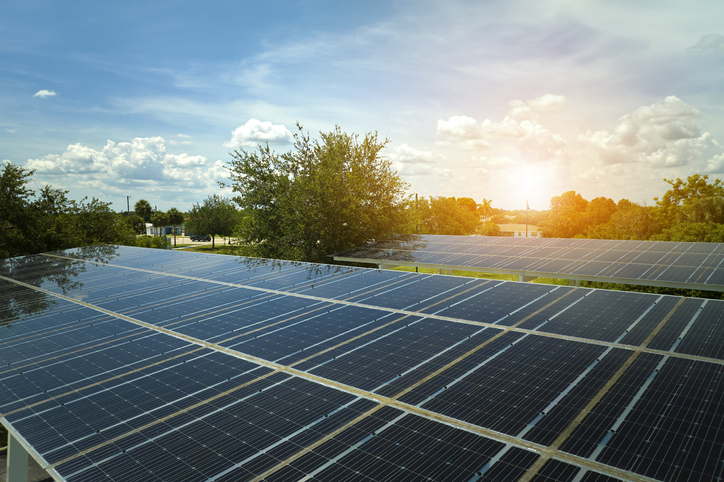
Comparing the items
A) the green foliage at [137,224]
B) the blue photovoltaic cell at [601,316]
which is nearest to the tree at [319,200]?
the blue photovoltaic cell at [601,316]

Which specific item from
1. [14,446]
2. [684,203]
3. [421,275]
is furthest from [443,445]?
[684,203]

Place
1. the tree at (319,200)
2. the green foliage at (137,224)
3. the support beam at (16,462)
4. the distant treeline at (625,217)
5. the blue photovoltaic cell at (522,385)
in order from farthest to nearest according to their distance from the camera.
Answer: the green foliage at (137,224) → the distant treeline at (625,217) → the tree at (319,200) → the support beam at (16,462) → the blue photovoltaic cell at (522,385)

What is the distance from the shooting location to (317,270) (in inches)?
731

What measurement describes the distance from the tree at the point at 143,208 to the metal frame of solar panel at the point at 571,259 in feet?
420

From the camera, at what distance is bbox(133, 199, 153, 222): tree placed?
138 m

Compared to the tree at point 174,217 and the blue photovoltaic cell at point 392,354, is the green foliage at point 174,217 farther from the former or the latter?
the blue photovoltaic cell at point 392,354

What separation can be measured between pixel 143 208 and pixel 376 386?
149m

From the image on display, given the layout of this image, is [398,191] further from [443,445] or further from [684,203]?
[684,203]

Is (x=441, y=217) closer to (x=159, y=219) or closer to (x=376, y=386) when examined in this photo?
(x=159, y=219)

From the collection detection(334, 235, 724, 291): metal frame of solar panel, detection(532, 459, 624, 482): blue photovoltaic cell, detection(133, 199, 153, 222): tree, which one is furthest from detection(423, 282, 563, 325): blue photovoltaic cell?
detection(133, 199, 153, 222): tree

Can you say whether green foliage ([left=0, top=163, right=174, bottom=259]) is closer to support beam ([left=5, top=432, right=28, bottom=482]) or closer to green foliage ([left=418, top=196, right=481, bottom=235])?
support beam ([left=5, top=432, right=28, bottom=482])

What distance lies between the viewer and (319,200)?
116 ft

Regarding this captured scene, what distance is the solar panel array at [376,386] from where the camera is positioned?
5.44 m

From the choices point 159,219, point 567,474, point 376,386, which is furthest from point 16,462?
point 159,219
